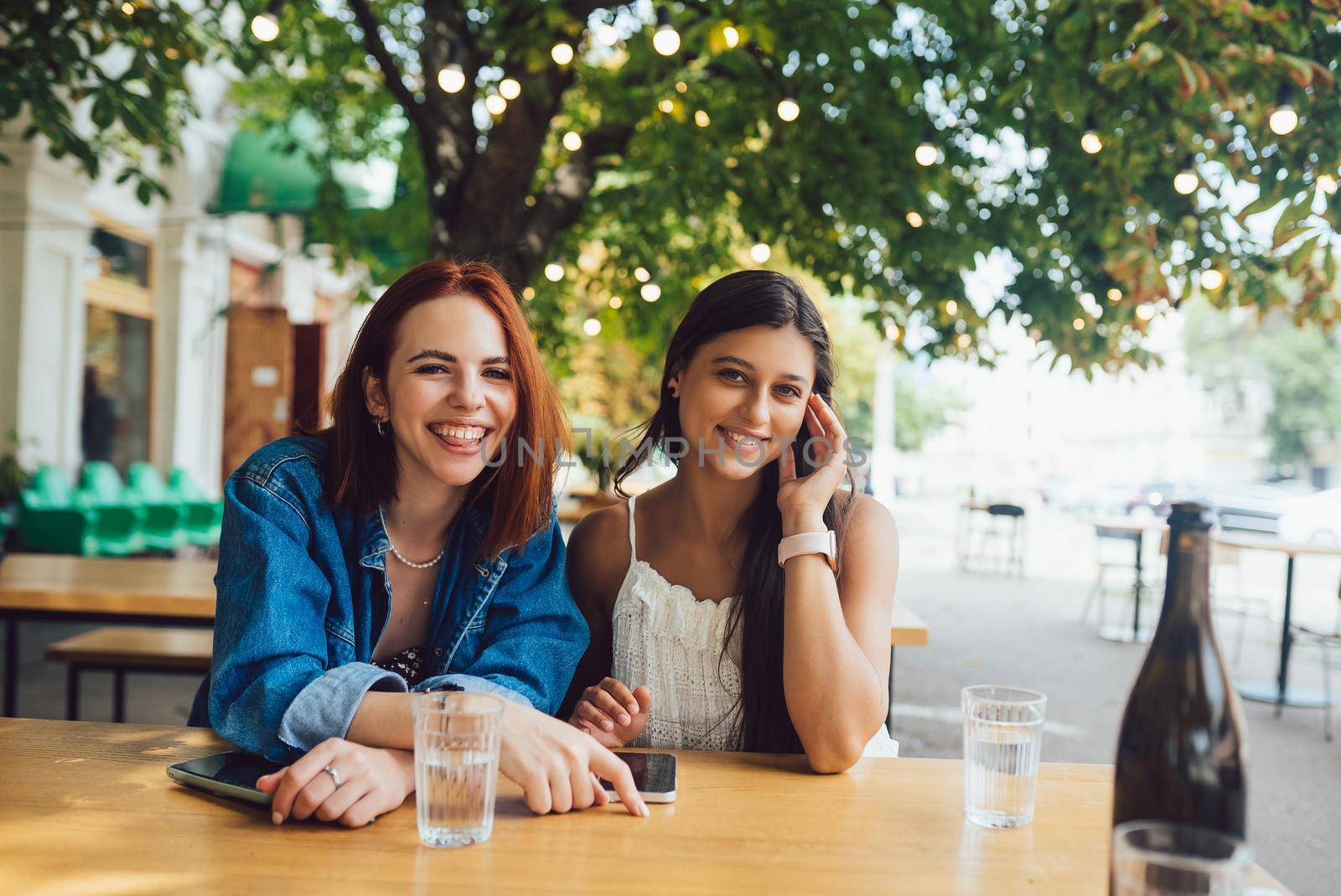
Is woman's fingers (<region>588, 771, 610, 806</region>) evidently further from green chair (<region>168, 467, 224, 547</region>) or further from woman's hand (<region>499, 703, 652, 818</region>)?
green chair (<region>168, 467, 224, 547</region>)

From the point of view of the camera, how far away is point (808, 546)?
5.08ft

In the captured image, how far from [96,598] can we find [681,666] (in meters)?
A: 2.01

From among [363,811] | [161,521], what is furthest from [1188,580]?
[161,521]

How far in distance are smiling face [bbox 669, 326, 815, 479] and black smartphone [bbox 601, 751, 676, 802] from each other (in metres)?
0.61

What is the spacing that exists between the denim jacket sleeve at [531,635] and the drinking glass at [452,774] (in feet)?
0.99

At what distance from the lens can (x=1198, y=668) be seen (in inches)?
36.4

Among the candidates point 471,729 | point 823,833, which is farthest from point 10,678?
point 823,833

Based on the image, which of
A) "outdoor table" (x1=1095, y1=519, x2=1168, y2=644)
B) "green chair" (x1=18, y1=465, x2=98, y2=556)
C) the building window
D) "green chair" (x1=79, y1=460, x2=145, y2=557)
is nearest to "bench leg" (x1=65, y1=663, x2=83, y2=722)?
"green chair" (x1=18, y1=465, x2=98, y2=556)

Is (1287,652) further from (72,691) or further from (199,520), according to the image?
(199,520)

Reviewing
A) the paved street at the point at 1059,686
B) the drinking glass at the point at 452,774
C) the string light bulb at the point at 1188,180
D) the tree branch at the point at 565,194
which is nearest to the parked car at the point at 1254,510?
the paved street at the point at 1059,686

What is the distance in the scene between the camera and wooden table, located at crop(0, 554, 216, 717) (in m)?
2.82

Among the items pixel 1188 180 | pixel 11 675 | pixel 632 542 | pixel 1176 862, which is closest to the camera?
pixel 1176 862

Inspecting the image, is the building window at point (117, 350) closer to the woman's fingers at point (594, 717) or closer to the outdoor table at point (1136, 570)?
the outdoor table at point (1136, 570)

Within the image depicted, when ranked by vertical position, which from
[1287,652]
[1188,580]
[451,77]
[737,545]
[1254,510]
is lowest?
[1287,652]
